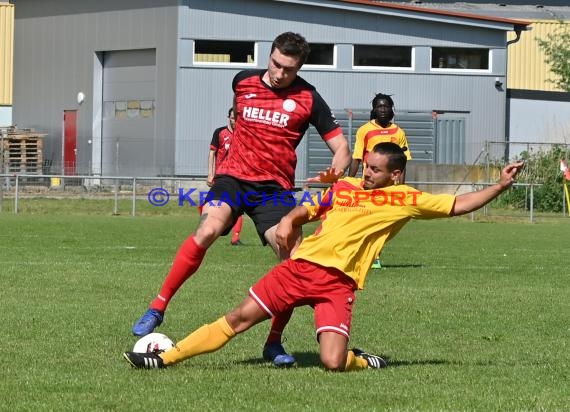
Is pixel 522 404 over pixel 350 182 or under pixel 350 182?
under

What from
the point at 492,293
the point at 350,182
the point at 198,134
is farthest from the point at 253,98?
the point at 198,134

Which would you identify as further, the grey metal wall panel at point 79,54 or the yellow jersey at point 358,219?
the grey metal wall panel at point 79,54

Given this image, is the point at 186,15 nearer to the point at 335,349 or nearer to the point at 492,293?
the point at 492,293

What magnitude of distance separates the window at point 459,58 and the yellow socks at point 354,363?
3223cm

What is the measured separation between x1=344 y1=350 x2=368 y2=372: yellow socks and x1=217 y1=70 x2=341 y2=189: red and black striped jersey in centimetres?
166

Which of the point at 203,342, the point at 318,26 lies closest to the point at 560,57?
the point at 318,26

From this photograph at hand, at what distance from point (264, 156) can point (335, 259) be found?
145cm

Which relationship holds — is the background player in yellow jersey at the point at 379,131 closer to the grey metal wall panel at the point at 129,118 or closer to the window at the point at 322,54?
the grey metal wall panel at the point at 129,118

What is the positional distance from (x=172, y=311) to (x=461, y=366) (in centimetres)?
343

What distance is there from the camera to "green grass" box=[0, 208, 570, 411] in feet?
20.0

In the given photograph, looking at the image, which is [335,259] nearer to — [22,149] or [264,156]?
[264,156]

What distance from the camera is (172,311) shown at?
1008 cm

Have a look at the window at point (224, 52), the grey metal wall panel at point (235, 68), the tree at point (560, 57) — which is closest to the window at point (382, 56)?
the grey metal wall panel at point (235, 68)

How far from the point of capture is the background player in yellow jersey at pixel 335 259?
6988 mm
